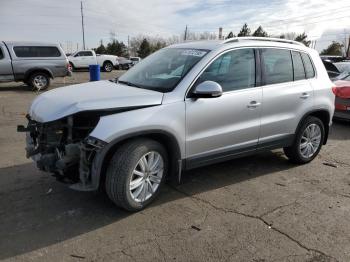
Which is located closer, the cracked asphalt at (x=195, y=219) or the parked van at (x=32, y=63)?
the cracked asphalt at (x=195, y=219)

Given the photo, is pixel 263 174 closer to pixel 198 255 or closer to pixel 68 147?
pixel 198 255

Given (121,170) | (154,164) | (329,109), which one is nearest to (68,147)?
(121,170)

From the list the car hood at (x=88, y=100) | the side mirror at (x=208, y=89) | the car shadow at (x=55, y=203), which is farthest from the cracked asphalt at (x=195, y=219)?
the side mirror at (x=208, y=89)

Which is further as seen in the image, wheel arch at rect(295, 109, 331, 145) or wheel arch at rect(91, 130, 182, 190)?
wheel arch at rect(295, 109, 331, 145)

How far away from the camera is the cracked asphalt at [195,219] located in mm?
3279

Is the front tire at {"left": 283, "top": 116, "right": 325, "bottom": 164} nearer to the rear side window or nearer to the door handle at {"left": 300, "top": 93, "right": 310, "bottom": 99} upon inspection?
the door handle at {"left": 300, "top": 93, "right": 310, "bottom": 99}

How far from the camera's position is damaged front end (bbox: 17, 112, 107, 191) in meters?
3.59

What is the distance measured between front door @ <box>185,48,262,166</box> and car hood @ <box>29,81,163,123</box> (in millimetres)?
539

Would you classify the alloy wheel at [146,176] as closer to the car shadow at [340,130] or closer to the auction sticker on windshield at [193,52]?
the auction sticker on windshield at [193,52]

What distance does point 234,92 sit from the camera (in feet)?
14.7

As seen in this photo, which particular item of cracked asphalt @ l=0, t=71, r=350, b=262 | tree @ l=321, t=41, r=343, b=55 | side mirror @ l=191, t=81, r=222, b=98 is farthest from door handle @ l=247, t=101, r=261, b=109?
tree @ l=321, t=41, r=343, b=55

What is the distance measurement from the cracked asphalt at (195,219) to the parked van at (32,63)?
9.96 meters

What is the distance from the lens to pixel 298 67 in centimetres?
531

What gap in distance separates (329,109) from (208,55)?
251 cm
